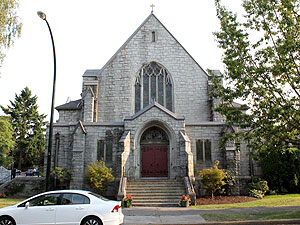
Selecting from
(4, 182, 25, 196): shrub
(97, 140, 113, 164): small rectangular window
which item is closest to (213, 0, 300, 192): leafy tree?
(97, 140, 113, 164): small rectangular window

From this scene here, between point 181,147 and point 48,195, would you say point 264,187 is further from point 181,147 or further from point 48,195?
point 48,195

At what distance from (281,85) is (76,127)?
12783 millimetres

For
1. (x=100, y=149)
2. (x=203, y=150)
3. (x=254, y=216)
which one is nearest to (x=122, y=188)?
(x=100, y=149)

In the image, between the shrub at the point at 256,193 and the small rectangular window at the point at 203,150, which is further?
the small rectangular window at the point at 203,150

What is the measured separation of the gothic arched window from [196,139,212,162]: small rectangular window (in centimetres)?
441

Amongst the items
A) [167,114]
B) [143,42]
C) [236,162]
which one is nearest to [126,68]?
[143,42]

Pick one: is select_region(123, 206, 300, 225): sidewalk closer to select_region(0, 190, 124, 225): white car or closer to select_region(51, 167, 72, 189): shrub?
select_region(0, 190, 124, 225): white car

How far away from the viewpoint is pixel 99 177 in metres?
17.1

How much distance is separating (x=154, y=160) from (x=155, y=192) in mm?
3274

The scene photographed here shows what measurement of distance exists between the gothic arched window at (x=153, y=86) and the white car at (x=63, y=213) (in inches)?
564

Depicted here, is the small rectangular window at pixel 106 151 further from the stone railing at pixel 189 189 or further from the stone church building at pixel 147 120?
the stone railing at pixel 189 189

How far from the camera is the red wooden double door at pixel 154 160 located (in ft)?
62.2

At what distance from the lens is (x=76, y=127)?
19.0 m

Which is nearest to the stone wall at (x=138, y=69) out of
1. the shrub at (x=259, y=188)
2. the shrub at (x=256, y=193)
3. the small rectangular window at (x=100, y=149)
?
the small rectangular window at (x=100, y=149)
